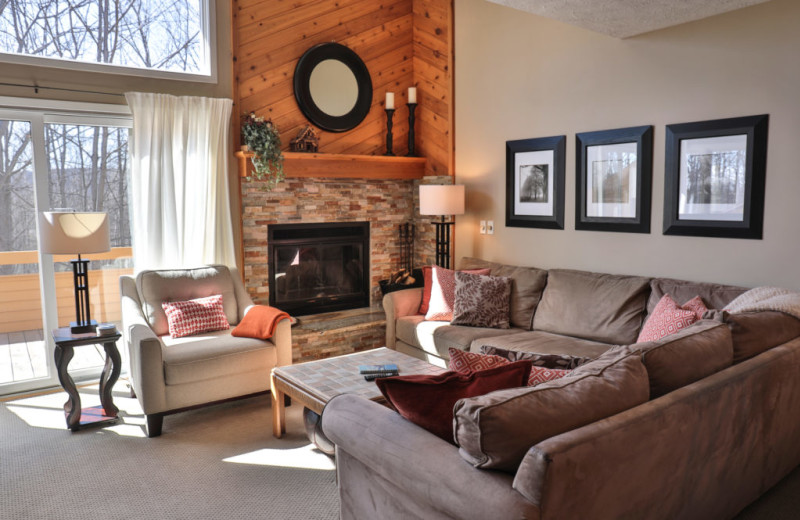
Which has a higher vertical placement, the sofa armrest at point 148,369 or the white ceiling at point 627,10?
the white ceiling at point 627,10

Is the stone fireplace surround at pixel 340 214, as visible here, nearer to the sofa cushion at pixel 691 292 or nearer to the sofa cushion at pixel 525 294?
the sofa cushion at pixel 525 294

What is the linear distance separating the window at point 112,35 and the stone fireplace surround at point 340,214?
114 centimetres

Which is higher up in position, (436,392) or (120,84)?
(120,84)

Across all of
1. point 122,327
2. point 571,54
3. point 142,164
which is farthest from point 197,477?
point 571,54

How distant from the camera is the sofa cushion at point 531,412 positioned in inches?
63.8

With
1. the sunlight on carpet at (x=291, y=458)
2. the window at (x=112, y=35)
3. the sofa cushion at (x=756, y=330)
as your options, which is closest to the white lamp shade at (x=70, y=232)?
the window at (x=112, y=35)

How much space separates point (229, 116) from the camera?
4.77 metres

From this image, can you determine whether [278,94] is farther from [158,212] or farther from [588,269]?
[588,269]

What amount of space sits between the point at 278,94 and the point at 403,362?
9.08ft

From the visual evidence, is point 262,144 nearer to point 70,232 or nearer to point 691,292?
point 70,232

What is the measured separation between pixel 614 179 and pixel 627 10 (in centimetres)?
121

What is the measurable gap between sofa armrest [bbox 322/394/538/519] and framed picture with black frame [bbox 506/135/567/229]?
300 centimetres

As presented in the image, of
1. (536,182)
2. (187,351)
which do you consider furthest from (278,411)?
(536,182)

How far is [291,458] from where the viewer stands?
3309mm
